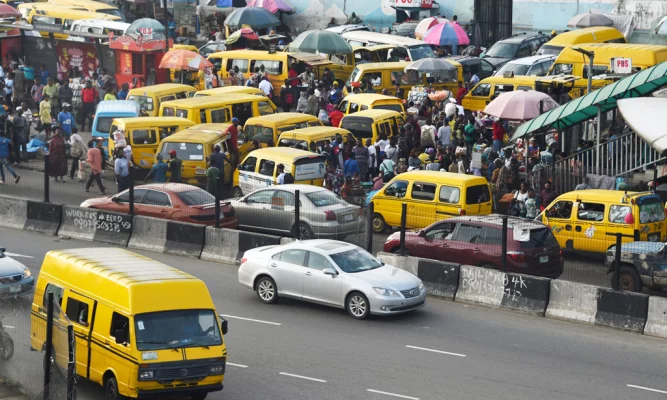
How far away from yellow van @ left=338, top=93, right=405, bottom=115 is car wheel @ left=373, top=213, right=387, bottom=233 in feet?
24.0

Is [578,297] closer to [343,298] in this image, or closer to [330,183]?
[343,298]

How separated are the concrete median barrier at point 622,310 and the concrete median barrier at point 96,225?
10.9 meters

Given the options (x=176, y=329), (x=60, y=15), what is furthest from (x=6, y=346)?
(x=60, y=15)

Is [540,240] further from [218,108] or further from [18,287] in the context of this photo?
[218,108]

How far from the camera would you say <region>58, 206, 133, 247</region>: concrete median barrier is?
2623cm

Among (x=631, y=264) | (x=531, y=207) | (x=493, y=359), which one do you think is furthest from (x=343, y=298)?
(x=531, y=207)

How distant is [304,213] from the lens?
25.2 meters

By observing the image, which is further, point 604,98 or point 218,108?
point 218,108

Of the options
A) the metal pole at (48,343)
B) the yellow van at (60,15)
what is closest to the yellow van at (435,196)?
the metal pole at (48,343)

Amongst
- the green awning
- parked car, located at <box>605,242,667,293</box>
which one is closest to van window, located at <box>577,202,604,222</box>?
parked car, located at <box>605,242,667,293</box>

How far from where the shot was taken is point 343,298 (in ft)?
66.8

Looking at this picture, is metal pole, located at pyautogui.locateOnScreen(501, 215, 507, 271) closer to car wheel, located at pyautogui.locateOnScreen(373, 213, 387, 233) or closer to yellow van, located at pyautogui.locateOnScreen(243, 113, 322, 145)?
car wheel, located at pyautogui.locateOnScreen(373, 213, 387, 233)

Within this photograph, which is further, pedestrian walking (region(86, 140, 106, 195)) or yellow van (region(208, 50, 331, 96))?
yellow van (region(208, 50, 331, 96))

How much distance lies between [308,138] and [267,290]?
9547 millimetres
